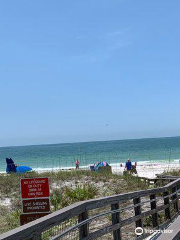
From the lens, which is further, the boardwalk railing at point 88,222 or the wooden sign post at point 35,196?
the wooden sign post at point 35,196

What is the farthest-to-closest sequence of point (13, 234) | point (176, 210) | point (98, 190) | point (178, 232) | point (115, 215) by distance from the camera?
point (98, 190)
point (176, 210)
point (115, 215)
point (178, 232)
point (13, 234)

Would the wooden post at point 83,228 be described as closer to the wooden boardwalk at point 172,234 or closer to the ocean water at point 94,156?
the wooden boardwalk at point 172,234

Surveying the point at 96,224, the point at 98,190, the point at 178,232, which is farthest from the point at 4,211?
the point at 178,232

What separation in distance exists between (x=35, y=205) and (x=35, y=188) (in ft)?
1.11

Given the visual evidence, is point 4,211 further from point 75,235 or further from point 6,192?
point 75,235

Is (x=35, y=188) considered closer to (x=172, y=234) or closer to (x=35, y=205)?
(x=35, y=205)

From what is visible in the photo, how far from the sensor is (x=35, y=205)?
734 centimetres

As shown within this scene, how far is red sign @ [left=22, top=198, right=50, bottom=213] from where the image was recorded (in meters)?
7.29

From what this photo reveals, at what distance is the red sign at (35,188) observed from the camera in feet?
23.9

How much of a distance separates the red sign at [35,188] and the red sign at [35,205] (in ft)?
0.32

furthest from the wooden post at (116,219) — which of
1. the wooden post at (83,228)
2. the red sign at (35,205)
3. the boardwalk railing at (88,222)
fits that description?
the red sign at (35,205)

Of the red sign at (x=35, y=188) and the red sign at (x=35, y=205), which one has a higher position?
the red sign at (x=35, y=188)

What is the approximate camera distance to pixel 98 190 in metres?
13.4

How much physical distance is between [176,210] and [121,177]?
546 centimetres
